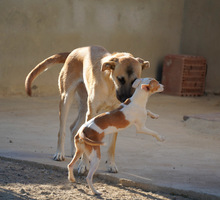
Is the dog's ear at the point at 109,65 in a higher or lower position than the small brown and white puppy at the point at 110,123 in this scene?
higher

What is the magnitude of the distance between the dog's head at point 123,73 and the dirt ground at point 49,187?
3.02 ft

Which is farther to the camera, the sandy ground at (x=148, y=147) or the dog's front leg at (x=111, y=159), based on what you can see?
the dog's front leg at (x=111, y=159)

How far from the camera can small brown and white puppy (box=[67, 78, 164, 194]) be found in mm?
4176

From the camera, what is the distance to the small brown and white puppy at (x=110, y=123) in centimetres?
418

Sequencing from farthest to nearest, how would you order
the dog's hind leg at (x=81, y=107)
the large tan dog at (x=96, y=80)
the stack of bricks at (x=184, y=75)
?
the stack of bricks at (x=184, y=75), the dog's hind leg at (x=81, y=107), the large tan dog at (x=96, y=80)

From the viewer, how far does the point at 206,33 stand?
12672mm

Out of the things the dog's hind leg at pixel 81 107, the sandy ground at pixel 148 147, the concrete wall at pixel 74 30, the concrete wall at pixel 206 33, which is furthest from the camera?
the concrete wall at pixel 206 33

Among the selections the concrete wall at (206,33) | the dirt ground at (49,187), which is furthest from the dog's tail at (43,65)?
the concrete wall at (206,33)

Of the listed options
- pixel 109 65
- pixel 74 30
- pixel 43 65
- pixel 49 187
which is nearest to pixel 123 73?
pixel 109 65

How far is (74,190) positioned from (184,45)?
31.4 feet

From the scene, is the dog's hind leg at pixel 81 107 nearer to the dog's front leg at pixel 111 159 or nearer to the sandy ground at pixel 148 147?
the sandy ground at pixel 148 147

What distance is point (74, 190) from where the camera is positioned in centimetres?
435

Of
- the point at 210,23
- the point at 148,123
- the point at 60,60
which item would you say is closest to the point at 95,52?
the point at 60,60

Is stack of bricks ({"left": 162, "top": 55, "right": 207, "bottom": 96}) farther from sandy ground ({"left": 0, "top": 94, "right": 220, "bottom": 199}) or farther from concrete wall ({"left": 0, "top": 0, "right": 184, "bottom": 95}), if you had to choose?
sandy ground ({"left": 0, "top": 94, "right": 220, "bottom": 199})
